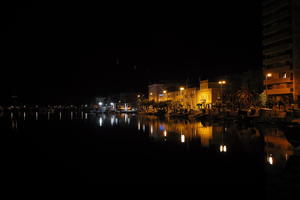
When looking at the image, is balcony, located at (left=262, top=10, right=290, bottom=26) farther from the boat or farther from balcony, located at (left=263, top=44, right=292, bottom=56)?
the boat

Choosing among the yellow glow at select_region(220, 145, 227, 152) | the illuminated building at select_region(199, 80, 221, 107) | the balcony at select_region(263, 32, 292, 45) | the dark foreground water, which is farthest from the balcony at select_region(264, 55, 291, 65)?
the yellow glow at select_region(220, 145, 227, 152)

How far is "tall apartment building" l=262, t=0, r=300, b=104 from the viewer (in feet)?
155

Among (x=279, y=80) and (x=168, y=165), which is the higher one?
(x=279, y=80)

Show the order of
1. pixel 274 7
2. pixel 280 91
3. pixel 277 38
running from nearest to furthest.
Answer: pixel 280 91 < pixel 277 38 < pixel 274 7

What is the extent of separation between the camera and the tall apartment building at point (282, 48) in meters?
47.3

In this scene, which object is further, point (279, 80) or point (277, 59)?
point (277, 59)

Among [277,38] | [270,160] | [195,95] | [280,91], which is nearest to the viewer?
[270,160]

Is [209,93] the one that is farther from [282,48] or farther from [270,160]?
[270,160]

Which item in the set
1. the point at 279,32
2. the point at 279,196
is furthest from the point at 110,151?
the point at 279,32

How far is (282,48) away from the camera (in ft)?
163

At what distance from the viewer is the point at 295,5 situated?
4750 centimetres

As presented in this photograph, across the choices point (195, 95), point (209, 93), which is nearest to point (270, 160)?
point (209, 93)

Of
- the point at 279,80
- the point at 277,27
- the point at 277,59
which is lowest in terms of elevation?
the point at 279,80

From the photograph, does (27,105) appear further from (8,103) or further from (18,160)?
(18,160)
